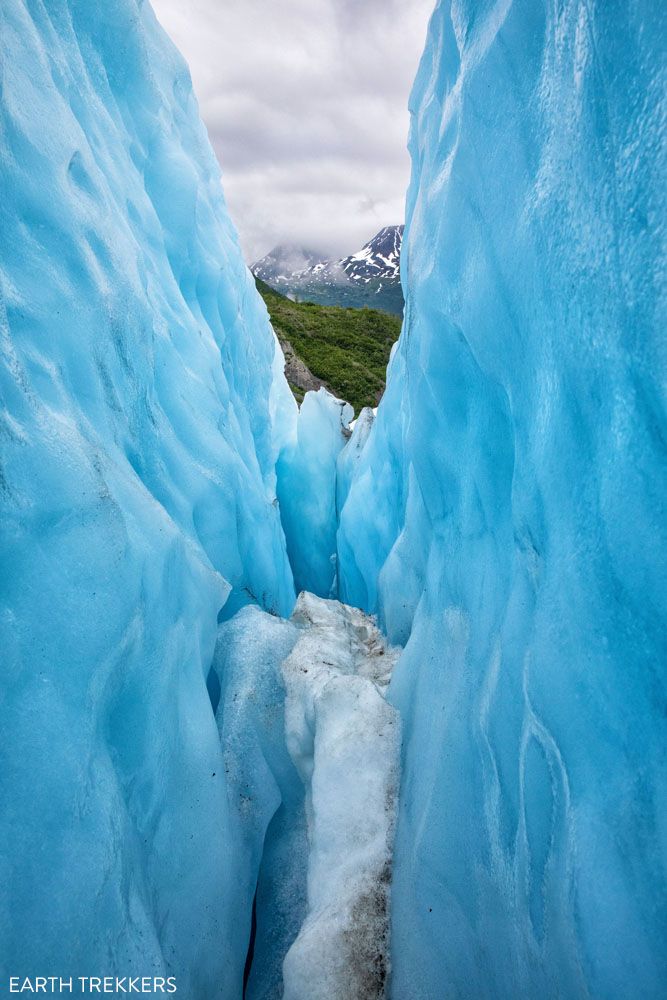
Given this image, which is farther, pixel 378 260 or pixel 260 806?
pixel 378 260

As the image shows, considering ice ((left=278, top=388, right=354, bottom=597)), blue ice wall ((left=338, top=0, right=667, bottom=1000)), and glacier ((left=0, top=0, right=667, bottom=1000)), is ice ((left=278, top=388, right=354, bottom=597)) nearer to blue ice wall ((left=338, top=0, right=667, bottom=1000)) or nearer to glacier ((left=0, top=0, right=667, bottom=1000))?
glacier ((left=0, top=0, right=667, bottom=1000))

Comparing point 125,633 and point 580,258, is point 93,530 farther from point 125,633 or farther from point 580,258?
point 580,258

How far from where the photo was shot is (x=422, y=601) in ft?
11.5

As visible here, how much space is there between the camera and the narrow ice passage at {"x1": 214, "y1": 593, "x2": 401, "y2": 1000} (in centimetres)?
211

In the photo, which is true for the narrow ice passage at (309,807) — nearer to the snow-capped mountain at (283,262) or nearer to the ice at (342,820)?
the ice at (342,820)

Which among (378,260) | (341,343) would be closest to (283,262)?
(378,260)

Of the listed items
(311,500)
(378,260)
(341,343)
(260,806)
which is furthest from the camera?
(378,260)

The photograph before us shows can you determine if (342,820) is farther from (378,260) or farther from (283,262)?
(283,262)

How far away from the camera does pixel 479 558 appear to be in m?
2.66

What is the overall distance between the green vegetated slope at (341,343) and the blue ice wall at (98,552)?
13.0m

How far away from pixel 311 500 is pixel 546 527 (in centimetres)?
655

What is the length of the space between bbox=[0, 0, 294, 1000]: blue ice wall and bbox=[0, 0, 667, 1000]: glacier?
1 cm

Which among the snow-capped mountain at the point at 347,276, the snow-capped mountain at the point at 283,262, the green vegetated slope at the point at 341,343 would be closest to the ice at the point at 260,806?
the green vegetated slope at the point at 341,343

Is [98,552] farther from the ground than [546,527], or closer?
closer
